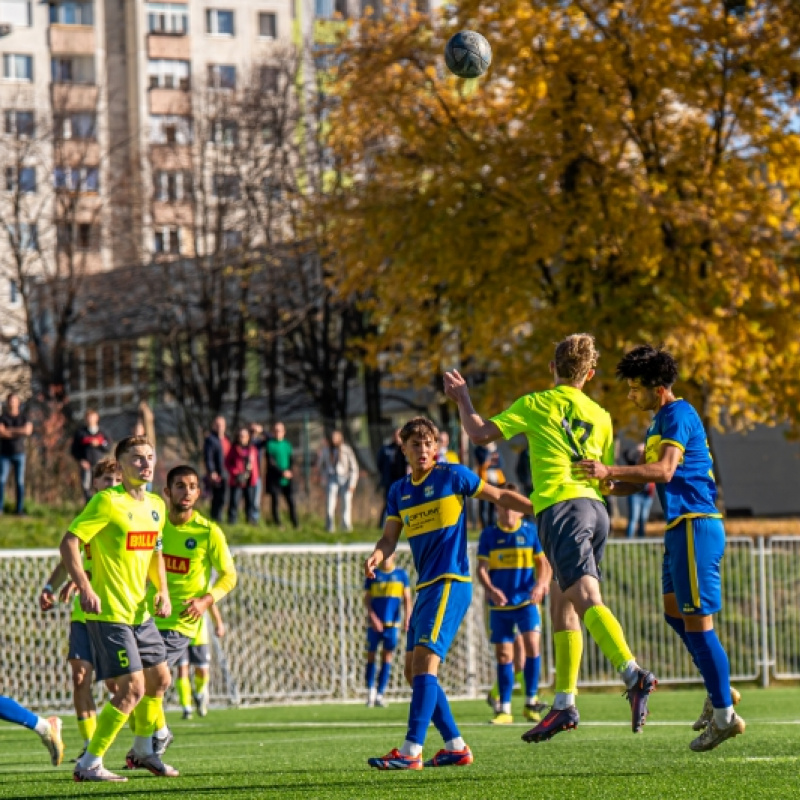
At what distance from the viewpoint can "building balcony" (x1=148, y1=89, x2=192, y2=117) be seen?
46375 millimetres

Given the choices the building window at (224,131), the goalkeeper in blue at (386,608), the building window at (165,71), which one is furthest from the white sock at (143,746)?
the building window at (165,71)

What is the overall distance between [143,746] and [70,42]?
5922cm

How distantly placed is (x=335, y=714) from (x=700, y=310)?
1094 cm

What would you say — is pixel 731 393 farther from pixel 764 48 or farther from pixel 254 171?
pixel 254 171

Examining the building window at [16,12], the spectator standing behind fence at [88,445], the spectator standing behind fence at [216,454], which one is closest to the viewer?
the spectator standing behind fence at [88,445]

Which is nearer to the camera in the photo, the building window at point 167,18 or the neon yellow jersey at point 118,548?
the neon yellow jersey at point 118,548

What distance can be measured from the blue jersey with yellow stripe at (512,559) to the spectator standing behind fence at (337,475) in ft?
33.9

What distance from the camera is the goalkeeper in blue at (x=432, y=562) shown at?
909cm

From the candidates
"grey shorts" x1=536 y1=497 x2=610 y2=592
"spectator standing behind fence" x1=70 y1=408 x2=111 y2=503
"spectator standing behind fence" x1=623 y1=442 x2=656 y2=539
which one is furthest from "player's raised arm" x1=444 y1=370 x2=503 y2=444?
"spectator standing behind fence" x1=623 y1=442 x2=656 y2=539

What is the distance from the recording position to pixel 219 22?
2613 inches

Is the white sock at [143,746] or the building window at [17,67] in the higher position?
the building window at [17,67]

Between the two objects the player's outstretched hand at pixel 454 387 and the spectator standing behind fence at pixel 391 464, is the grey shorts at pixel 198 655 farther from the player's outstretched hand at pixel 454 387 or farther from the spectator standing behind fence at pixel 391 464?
the player's outstretched hand at pixel 454 387

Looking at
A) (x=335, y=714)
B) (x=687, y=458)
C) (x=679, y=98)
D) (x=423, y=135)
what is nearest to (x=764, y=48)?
(x=679, y=98)

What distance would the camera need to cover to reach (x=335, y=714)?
18.0m
